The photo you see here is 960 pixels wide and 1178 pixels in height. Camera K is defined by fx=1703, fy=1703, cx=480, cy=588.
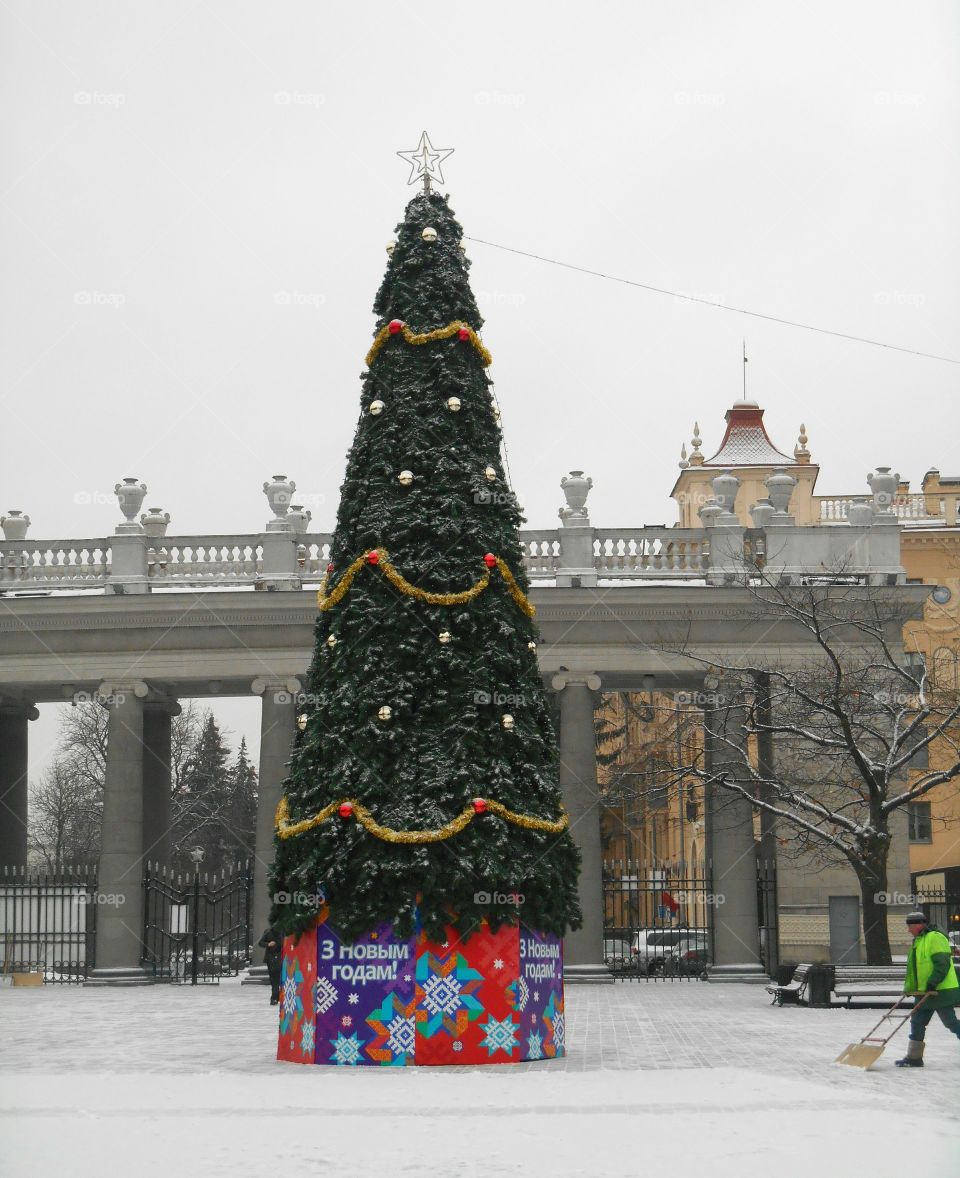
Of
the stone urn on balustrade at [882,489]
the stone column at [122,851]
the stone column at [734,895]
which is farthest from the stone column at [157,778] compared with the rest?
the stone urn on balustrade at [882,489]

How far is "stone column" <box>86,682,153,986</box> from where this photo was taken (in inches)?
1706

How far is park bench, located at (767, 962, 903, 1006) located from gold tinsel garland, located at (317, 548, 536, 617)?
40.8 feet

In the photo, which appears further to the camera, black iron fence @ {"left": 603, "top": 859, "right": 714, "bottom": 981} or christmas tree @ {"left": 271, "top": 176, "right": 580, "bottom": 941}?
black iron fence @ {"left": 603, "top": 859, "right": 714, "bottom": 981}

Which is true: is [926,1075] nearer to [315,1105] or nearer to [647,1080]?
[647,1080]

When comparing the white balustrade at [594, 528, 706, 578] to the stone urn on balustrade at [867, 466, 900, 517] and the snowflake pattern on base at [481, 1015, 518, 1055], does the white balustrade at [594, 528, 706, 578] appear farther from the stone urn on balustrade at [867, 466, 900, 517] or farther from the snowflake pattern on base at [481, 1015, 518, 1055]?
the snowflake pattern on base at [481, 1015, 518, 1055]

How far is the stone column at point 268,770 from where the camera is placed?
4272 cm

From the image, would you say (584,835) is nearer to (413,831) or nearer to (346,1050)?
(413,831)

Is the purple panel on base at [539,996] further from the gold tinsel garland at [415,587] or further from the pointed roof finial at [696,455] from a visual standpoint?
the pointed roof finial at [696,455]

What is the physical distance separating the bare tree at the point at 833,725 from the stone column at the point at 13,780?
19.6 metres

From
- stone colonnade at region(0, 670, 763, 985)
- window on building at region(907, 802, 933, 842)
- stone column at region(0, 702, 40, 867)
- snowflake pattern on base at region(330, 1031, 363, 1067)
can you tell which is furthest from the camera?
window on building at region(907, 802, 933, 842)

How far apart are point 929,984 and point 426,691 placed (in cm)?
707

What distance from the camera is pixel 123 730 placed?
44531 mm

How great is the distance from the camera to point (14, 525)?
46781mm

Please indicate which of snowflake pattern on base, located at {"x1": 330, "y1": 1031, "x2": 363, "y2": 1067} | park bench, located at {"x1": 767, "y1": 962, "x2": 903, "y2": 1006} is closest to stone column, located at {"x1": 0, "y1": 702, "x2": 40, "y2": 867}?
park bench, located at {"x1": 767, "y1": 962, "x2": 903, "y2": 1006}
